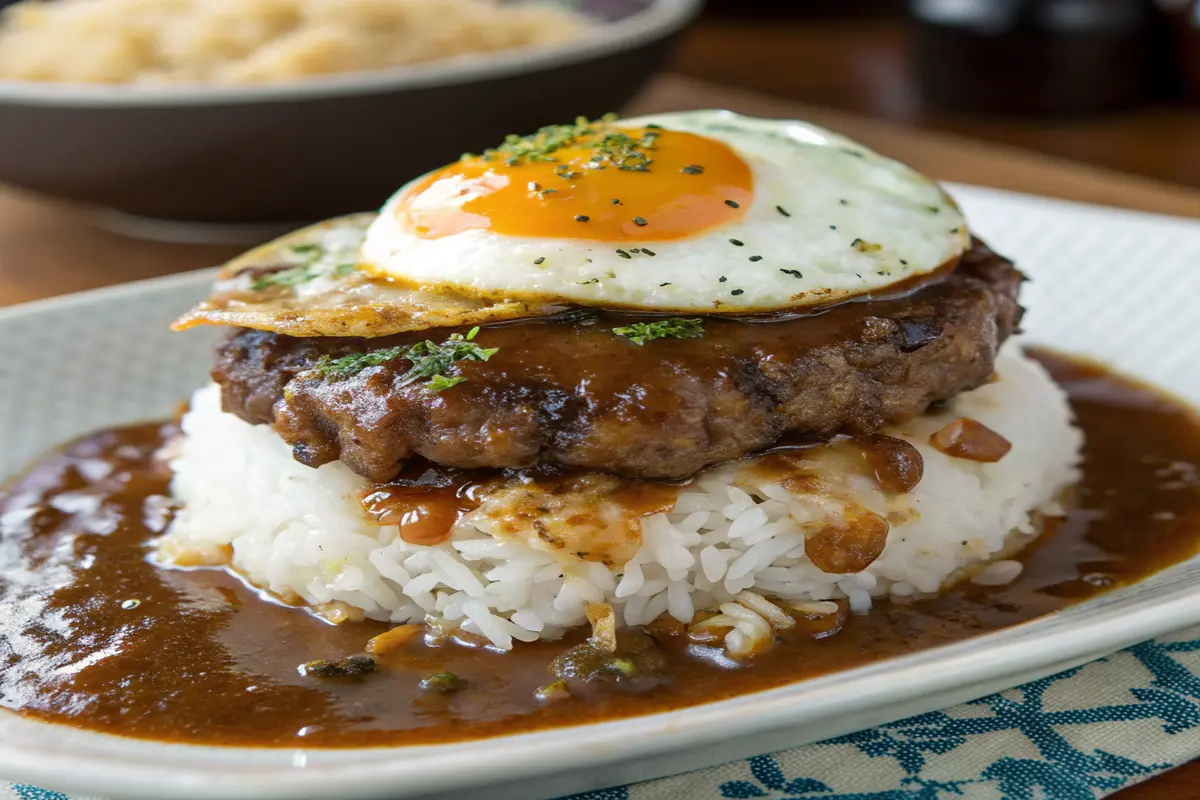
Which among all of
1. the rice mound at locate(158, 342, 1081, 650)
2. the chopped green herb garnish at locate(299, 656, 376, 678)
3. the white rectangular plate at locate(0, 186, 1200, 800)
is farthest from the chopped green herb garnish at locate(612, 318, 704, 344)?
the chopped green herb garnish at locate(299, 656, 376, 678)

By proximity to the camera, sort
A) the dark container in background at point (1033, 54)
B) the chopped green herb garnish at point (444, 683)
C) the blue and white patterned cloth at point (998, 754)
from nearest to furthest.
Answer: the blue and white patterned cloth at point (998, 754)
the chopped green herb garnish at point (444, 683)
the dark container in background at point (1033, 54)

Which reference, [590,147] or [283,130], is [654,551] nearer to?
[590,147]

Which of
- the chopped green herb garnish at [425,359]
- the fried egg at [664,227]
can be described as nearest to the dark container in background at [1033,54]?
the fried egg at [664,227]

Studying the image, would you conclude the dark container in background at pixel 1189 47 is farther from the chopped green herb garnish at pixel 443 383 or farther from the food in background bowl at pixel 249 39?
the chopped green herb garnish at pixel 443 383

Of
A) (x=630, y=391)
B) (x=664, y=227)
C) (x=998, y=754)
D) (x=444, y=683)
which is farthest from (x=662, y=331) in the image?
(x=998, y=754)

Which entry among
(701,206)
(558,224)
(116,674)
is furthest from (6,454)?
(701,206)

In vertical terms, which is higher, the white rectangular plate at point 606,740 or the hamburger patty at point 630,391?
the hamburger patty at point 630,391
